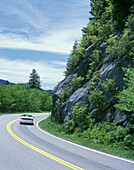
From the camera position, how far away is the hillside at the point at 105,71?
42.8 ft

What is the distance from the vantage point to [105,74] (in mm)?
14273

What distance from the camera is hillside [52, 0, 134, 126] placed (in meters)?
13.0

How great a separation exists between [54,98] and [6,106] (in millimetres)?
Answer: 27354

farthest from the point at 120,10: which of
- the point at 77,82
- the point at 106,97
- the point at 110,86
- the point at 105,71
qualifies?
the point at 106,97

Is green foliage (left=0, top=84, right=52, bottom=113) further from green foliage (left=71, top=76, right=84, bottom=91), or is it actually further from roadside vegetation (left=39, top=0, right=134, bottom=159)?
green foliage (left=71, top=76, right=84, bottom=91)

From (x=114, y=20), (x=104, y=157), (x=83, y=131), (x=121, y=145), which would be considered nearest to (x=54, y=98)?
(x=83, y=131)

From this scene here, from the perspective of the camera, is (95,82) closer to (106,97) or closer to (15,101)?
(106,97)

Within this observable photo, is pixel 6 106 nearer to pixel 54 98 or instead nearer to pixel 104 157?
pixel 54 98

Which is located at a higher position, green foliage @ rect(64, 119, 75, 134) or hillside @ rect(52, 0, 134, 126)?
hillside @ rect(52, 0, 134, 126)

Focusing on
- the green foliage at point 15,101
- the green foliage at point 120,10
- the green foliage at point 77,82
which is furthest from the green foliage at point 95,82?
the green foliage at point 15,101

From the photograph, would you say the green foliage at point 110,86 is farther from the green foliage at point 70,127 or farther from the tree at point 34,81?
the tree at point 34,81

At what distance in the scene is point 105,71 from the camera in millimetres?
14477

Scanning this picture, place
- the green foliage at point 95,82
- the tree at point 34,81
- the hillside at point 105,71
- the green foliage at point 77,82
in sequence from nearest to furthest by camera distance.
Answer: the hillside at point 105,71, the green foliage at point 95,82, the green foliage at point 77,82, the tree at point 34,81

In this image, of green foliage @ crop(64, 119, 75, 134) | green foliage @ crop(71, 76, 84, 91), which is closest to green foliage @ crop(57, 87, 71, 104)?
green foliage @ crop(71, 76, 84, 91)
